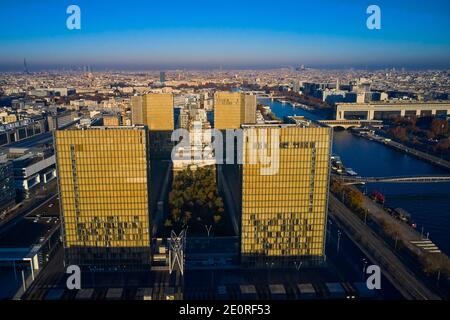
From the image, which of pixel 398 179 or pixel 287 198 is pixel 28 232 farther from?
pixel 398 179

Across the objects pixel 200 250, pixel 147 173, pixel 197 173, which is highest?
pixel 147 173

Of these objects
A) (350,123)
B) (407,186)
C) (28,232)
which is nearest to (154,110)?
(28,232)

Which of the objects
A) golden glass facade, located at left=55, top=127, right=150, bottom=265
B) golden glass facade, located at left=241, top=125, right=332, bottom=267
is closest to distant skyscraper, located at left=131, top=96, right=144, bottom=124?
golden glass facade, located at left=55, top=127, right=150, bottom=265

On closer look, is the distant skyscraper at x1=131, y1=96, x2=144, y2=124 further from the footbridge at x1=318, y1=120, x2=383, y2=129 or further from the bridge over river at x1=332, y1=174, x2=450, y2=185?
the footbridge at x1=318, y1=120, x2=383, y2=129

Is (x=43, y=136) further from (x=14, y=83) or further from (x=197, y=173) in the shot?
(x=14, y=83)

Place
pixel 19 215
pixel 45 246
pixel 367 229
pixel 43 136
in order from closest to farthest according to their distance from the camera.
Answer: pixel 45 246, pixel 367 229, pixel 19 215, pixel 43 136

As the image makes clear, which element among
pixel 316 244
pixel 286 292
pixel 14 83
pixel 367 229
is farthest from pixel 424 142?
pixel 14 83
